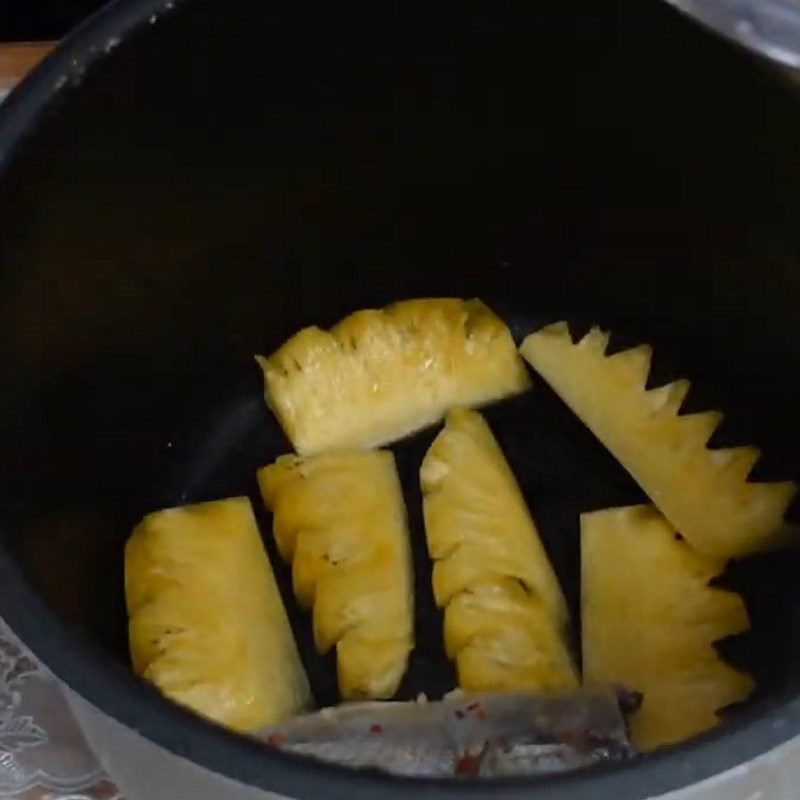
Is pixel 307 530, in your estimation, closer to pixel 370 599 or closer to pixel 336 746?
pixel 370 599

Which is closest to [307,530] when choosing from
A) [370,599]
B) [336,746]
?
Result: [370,599]

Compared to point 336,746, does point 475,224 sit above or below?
above

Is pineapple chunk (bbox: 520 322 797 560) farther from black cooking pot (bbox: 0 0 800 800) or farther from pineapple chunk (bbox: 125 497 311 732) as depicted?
pineapple chunk (bbox: 125 497 311 732)

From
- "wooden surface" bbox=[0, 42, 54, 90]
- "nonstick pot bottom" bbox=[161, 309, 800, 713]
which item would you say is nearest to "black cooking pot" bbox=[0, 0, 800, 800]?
"nonstick pot bottom" bbox=[161, 309, 800, 713]

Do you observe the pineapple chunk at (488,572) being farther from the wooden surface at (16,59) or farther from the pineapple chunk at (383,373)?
the wooden surface at (16,59)

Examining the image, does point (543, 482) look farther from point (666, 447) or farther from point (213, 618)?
point (213, 618)
